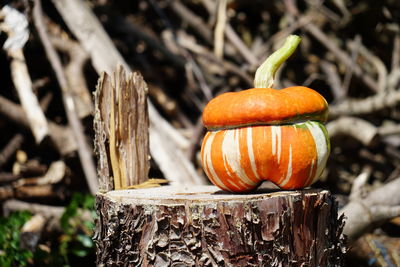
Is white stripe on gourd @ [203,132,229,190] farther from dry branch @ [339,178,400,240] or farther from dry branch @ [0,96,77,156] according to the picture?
dry branch @ [0,96,77,156]

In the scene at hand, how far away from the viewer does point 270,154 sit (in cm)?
188

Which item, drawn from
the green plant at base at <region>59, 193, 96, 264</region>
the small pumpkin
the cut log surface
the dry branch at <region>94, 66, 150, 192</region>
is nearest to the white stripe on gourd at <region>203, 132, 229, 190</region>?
the small pumpkin

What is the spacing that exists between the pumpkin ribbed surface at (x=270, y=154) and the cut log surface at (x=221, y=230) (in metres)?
0.07

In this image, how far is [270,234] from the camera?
1808 mm

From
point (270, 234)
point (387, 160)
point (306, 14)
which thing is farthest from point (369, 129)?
point (270, 234)

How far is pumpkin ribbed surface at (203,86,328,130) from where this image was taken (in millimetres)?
1864

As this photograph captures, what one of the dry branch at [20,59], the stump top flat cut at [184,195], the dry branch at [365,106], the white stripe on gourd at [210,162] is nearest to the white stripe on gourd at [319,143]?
the stump top flat cut at [184,195]

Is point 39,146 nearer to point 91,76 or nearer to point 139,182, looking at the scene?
point 91,76

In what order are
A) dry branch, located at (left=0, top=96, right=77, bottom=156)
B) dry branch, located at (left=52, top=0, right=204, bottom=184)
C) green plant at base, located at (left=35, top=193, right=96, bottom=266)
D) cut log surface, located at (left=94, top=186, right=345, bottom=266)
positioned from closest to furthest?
1. cut log surface, located at (left=94, top=186, right=345, bottom=266)
2. green plant at base, located at (left=35, top=193, right=96, bottom=266)
3. dry branch, located at (left=52, top=0, right=204, bottom=184)
4. dry branch, located at (left=0, top=96, right=77, bottom=156)

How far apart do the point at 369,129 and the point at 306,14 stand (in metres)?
1.84

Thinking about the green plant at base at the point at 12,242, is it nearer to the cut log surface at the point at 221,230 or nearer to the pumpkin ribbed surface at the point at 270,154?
the cut log surface at the point at 221,230

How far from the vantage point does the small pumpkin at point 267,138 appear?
188cm

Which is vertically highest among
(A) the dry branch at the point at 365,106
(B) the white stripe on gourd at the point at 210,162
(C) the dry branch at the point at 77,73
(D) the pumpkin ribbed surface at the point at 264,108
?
(C) the dry branch at the point at 77,73

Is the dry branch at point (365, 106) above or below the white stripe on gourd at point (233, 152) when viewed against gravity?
above
